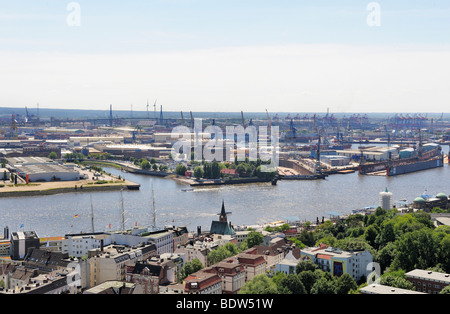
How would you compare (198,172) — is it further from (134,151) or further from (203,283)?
(203,283)

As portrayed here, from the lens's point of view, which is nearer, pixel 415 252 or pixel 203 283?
pixel 203 283

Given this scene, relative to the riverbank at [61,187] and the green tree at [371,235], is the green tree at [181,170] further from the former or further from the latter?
the green tree at [371,235]

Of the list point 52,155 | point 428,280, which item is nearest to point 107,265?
point 428,280

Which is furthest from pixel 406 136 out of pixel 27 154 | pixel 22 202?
pixel 22 202

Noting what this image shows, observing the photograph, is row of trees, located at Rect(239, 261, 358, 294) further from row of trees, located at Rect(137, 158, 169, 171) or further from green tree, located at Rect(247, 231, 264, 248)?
row of trees, located at Rect(137, 158, 169, 171)

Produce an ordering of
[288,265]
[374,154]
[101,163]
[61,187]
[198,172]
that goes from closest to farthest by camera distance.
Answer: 1. [288,265]
2. [61,187]
3. [198,172]
4. [101,163]
5. [374,154]

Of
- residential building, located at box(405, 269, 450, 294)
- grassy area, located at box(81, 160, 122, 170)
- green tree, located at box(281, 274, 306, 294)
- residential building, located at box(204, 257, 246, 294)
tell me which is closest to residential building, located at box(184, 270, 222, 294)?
residential building, located at box(204, 257, 246, 294)
